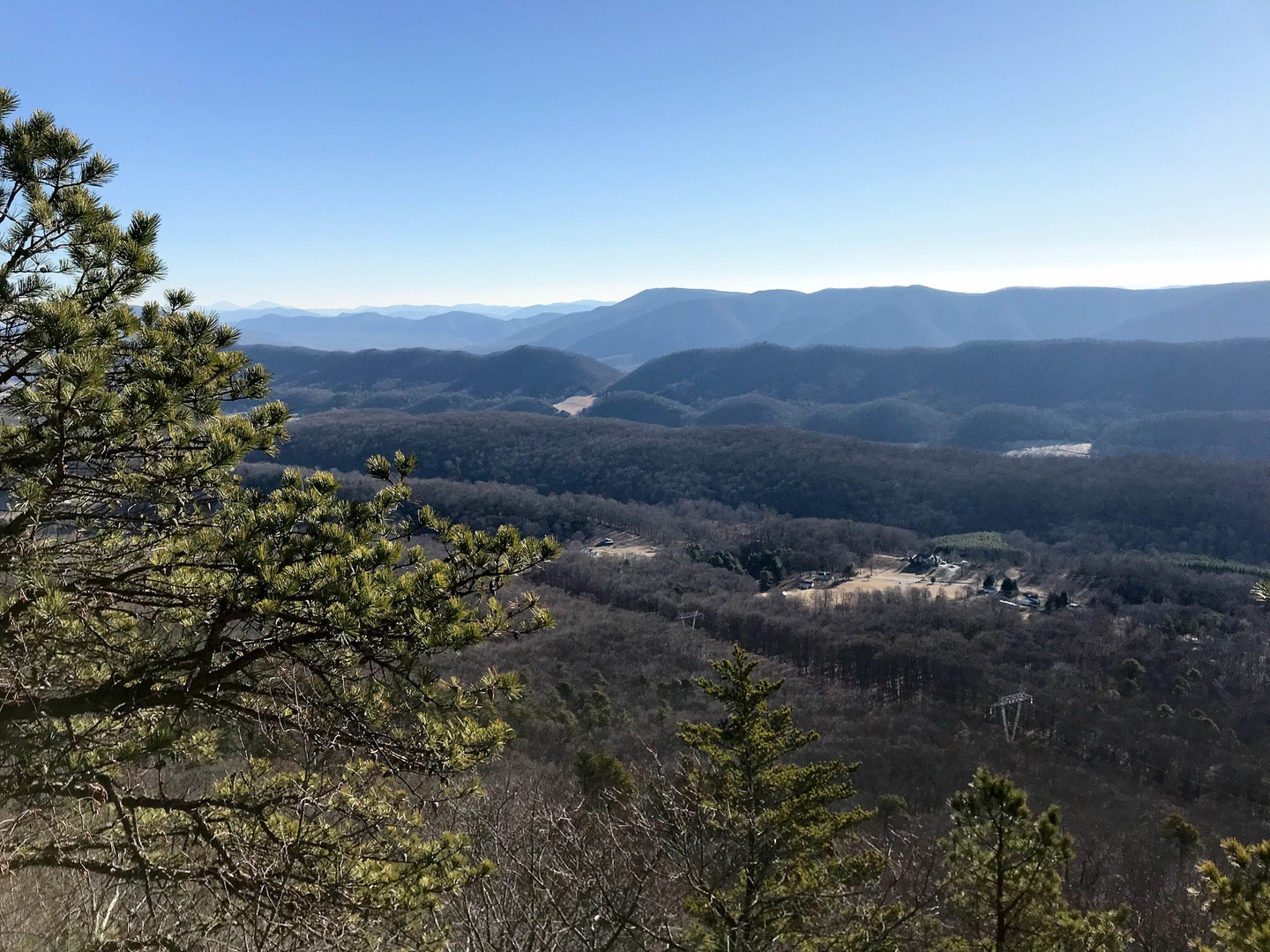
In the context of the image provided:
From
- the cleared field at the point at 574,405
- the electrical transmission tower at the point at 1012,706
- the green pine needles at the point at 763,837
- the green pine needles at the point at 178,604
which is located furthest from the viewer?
the cleared field at the point at 574,405

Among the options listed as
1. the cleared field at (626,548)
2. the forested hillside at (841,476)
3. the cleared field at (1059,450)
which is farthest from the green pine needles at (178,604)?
the cleared field at (1059,450)

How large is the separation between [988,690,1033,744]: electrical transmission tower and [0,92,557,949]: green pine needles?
116 ft

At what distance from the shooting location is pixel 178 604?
362 cm

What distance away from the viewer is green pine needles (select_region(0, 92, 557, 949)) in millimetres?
3479

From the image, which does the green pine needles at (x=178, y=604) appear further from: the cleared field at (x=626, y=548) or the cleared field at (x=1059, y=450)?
the cleared field at (x=1059, y=450)

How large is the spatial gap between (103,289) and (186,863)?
134 inches

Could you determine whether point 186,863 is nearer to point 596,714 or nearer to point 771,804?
point 771,804

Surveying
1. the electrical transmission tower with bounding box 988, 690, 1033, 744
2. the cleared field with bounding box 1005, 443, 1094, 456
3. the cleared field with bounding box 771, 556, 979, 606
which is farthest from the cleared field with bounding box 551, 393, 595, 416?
the electrical transmission tower with bounding box 988, 690, 1033, 744

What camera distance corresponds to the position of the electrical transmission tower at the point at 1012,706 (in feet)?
110

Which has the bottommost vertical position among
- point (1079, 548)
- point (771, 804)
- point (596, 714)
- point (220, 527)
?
point (1079, 548)

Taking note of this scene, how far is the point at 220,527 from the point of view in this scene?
12.4 ft

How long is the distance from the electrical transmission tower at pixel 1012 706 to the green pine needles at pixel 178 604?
116ft

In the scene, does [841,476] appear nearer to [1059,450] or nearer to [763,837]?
[1059,450]

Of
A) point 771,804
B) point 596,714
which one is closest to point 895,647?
point 596,714
